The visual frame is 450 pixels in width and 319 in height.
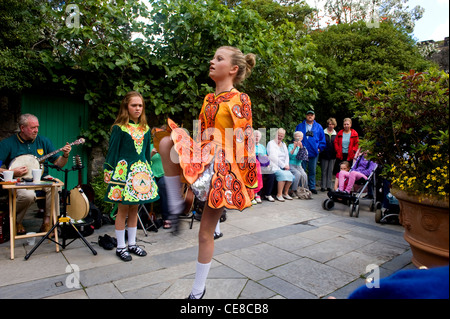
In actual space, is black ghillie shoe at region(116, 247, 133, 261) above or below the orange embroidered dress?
below

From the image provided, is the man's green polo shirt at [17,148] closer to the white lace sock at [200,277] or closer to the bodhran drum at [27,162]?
the bodhran drum at [27,162]

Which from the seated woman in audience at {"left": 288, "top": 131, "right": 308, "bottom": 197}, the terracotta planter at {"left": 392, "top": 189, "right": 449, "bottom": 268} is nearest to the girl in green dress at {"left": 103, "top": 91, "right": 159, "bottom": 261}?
the terracotta planter at {"left": 392, "top": 189, "right": 449, "bottom": 268}

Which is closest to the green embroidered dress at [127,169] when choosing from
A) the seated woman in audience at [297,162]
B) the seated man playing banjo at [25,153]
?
the seated man playing banjo at [25,153]

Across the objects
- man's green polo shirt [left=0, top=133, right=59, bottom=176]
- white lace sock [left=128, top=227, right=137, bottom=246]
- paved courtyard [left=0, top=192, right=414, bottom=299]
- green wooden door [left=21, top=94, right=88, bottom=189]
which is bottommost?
paved courtyard [left=0, top=192, right=414, bottom=299]

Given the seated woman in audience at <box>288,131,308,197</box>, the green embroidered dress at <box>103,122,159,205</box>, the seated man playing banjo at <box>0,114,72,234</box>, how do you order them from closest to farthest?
the green embroidered dress at <box>103,122,159,205</box>
the seated man playing banjo at <box>0,114,72,234</box>
the seated woman in audience at <box>288,131,308,197</box>

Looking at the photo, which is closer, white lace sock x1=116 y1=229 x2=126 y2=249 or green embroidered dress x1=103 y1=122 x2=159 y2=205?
green embroidered dress x1=103 y1=122 x2=159 y2=205

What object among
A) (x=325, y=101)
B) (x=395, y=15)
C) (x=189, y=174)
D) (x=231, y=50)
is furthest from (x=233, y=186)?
(x=395, y=15)

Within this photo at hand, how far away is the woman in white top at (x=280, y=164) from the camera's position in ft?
22.5

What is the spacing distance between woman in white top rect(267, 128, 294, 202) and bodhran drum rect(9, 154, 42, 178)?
4610 millimetres

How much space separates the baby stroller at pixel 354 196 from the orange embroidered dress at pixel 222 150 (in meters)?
4.10

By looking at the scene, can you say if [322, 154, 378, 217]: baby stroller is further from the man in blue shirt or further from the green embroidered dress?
the green embroidered dress

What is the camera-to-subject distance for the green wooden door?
5.34m

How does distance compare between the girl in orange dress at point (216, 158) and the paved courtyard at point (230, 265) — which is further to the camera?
the paved courtyard at point (230, 265)

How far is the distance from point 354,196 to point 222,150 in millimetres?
4373
